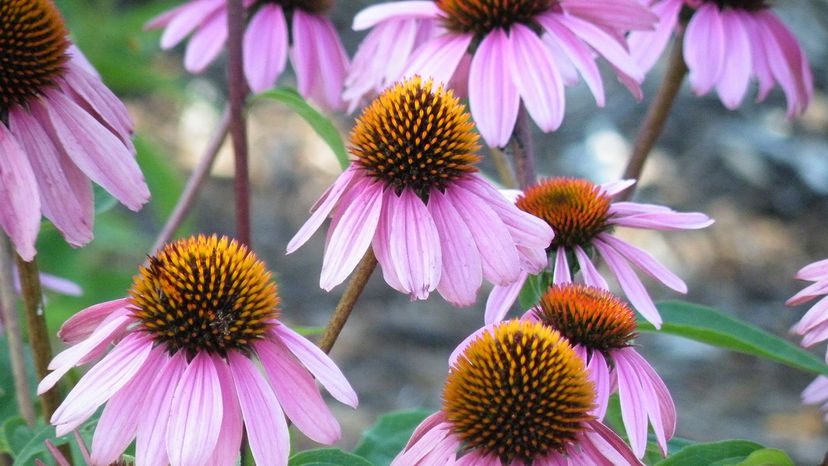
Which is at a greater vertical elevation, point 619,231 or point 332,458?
point 332,458

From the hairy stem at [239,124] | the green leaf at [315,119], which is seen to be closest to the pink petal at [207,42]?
the hairy stem at [239,124]

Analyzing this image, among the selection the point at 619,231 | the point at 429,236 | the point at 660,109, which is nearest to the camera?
the point at 429,236

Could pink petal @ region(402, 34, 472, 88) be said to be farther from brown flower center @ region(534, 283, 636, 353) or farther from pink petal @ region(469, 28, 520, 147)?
brown flower center @ region(534, 283, 636, 353)

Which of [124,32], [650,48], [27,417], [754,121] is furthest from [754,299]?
[27,417]

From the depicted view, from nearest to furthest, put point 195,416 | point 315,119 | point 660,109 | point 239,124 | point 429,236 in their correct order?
point 195,416
point 429,236
point 315,119
point 239,124
point 660,109

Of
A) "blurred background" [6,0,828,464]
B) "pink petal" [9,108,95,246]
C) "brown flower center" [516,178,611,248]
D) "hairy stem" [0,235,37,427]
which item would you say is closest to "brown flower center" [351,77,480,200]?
"brown flower center" [516,178,611,248]

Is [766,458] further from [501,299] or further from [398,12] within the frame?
[398,12]

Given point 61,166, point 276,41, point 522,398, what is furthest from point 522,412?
point 276,41
